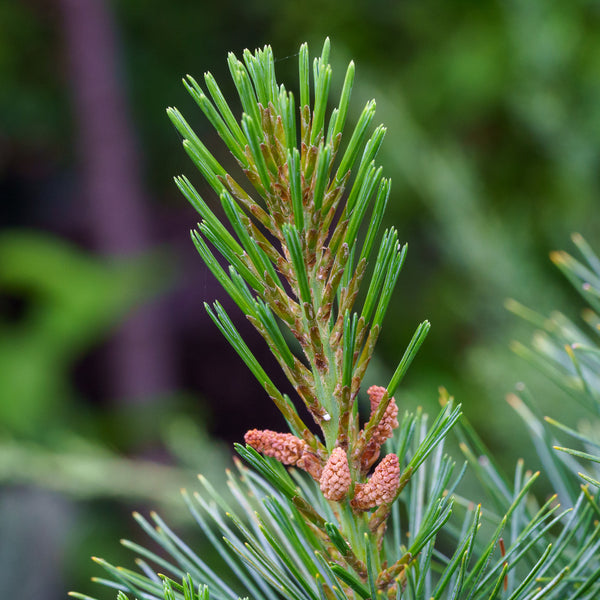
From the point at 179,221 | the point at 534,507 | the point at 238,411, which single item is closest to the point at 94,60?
the point at 179,221

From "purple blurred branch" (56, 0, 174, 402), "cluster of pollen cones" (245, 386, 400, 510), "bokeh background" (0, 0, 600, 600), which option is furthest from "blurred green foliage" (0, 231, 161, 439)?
"cluster of pollen cones" (245, 386, 400, 510)

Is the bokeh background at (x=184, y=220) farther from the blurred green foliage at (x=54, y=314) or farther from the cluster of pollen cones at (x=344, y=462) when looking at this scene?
the cluster of pollen cones at (x=344, y=462)

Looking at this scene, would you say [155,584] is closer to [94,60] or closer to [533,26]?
[533,26]

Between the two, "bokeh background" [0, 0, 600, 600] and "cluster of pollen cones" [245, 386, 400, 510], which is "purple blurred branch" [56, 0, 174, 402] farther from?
"cluster of pollen cones" [245, 386, 400, 510]

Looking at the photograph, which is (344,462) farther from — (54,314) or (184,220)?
(184,220)

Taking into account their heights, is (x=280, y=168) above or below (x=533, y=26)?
below

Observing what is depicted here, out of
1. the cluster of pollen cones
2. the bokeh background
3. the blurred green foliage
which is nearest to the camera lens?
the cluster of pollen cones
